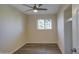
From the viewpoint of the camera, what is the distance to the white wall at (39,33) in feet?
5.17

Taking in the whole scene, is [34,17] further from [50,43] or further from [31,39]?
[50,43]

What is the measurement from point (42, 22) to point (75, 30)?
0.51 metres

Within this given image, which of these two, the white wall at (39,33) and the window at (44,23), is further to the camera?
the white wall at (39,33)

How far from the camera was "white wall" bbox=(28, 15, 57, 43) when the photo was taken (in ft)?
5.17

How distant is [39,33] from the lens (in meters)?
1.80

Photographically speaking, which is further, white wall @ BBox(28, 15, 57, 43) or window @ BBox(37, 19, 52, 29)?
white wall @ BBox(28, 15, 57, 43)

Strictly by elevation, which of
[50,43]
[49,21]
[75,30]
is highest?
[49,21]

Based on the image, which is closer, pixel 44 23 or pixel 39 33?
pixel 44 23

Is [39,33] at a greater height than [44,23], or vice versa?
[44,23]
